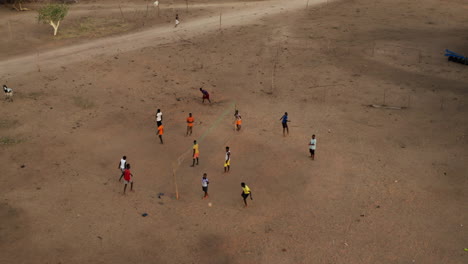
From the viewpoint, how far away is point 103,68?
100 feet

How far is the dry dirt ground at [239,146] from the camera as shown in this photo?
14789mm

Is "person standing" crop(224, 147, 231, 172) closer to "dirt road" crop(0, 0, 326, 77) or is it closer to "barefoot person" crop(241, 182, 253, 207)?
"barefoot person" crop(241, 182, 253, 207)

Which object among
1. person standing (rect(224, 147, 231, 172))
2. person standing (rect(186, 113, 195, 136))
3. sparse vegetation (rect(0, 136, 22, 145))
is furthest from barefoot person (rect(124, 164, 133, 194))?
sparse vegetation (rect(0, 136, 22, 145))

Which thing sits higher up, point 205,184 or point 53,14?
point 53,14

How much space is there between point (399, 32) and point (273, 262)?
31005 mm

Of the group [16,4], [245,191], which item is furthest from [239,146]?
[16,4]

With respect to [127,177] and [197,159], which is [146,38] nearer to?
[197,159]

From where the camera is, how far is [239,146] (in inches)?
829

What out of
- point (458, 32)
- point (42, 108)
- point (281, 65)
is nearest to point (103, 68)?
point (42, 108)

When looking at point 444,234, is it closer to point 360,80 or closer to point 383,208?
point 383,208

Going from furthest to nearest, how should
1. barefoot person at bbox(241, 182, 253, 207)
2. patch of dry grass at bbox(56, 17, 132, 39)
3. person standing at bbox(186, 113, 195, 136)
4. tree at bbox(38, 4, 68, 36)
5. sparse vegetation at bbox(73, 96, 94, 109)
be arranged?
patch of dry grass at bbox(56, 17, 132, 39)
tree at bbox(38, 4, 68, 36)
sparse vegetation at bbox(73, 96, 94, 109)
person standing at bbox(186, 113, 195, 136)
barefoot person at bbox(241, 182, 253, 207)

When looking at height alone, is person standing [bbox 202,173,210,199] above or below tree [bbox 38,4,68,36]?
below

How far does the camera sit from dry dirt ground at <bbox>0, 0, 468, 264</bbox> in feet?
48.5

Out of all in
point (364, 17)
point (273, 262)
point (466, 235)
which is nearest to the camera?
point (273, 262)
